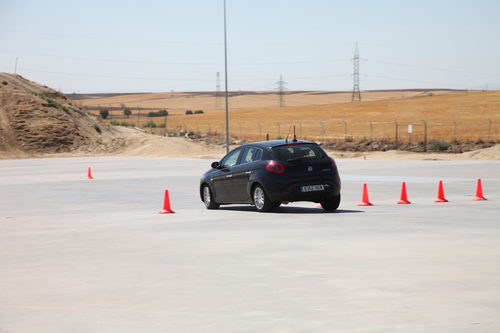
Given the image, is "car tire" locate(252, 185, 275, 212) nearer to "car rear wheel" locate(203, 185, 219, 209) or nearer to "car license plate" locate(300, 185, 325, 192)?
"car license plate" locate(300, 185, 325, 192)

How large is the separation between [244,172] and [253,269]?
8620 millimetres

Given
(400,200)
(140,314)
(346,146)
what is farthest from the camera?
(346,146)

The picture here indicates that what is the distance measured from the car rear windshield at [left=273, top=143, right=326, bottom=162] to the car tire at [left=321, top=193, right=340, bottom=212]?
926 millimetres

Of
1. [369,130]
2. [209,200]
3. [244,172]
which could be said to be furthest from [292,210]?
[369,130]

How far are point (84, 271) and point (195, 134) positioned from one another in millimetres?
76765

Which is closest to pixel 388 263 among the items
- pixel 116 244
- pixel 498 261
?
pixel 498 261

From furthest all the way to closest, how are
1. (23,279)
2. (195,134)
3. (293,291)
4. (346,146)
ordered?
(195,134), (346,146), (23,279), (293,291)

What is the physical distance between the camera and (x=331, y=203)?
63.1 feet

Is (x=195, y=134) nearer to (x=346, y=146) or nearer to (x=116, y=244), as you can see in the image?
(x=346, y=146)

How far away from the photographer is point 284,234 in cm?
1473

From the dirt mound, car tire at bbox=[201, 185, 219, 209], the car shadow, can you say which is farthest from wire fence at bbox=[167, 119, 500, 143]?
car tire at bbox=[201, 185, 219, 209]

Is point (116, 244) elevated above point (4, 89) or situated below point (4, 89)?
below

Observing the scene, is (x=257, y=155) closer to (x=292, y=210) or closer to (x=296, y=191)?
(x=296, y=191)

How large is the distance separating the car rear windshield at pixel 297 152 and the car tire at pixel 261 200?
0.79 metres
